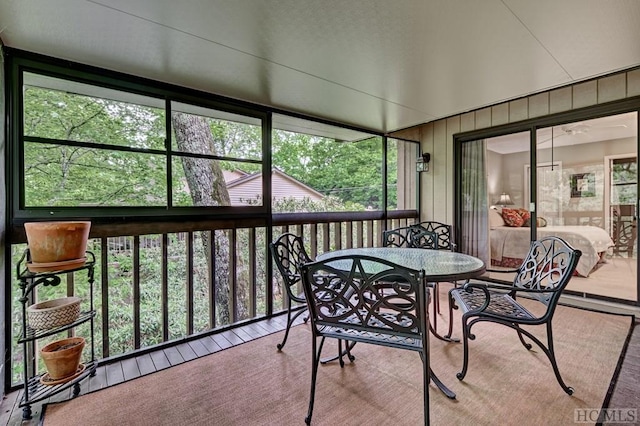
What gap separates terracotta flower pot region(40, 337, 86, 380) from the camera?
180cm

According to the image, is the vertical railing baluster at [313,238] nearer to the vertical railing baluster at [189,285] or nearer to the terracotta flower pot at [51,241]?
the vertical railing baluster at [189,285]

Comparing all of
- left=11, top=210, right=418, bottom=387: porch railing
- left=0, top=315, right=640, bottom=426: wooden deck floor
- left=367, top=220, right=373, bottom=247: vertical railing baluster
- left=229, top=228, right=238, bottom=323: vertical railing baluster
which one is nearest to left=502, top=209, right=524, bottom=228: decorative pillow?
left=11, top=210, right=418, bottom=387: porch railing

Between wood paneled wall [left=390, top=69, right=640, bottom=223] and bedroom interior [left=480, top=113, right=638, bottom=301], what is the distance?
0.80ft

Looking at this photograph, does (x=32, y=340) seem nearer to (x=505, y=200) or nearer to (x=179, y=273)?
(x=179, y=273)

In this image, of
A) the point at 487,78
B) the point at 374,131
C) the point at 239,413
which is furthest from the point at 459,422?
the point at 374,131

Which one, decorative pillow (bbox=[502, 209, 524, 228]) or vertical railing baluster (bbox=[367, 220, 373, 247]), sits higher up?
decorative pillow (bbox=[502, 209, 524, 228])

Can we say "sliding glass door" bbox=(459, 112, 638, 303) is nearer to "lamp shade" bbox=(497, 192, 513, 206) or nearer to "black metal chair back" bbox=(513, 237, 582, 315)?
"lamp shade" bbox=(497, 192, 513, 206)

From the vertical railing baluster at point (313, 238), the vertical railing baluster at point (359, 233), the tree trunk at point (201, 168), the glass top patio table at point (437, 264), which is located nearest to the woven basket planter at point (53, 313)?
the glass top patio table at point (437, 264)

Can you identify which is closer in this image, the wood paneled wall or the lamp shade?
the wood paneled wall

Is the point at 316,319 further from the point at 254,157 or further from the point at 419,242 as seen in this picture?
the point at 419,242

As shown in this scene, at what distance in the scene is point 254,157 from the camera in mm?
3037

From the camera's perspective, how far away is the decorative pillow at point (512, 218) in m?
3.98

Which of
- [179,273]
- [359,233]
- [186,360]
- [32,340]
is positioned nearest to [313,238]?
[359,233]

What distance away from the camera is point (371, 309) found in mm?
1542
